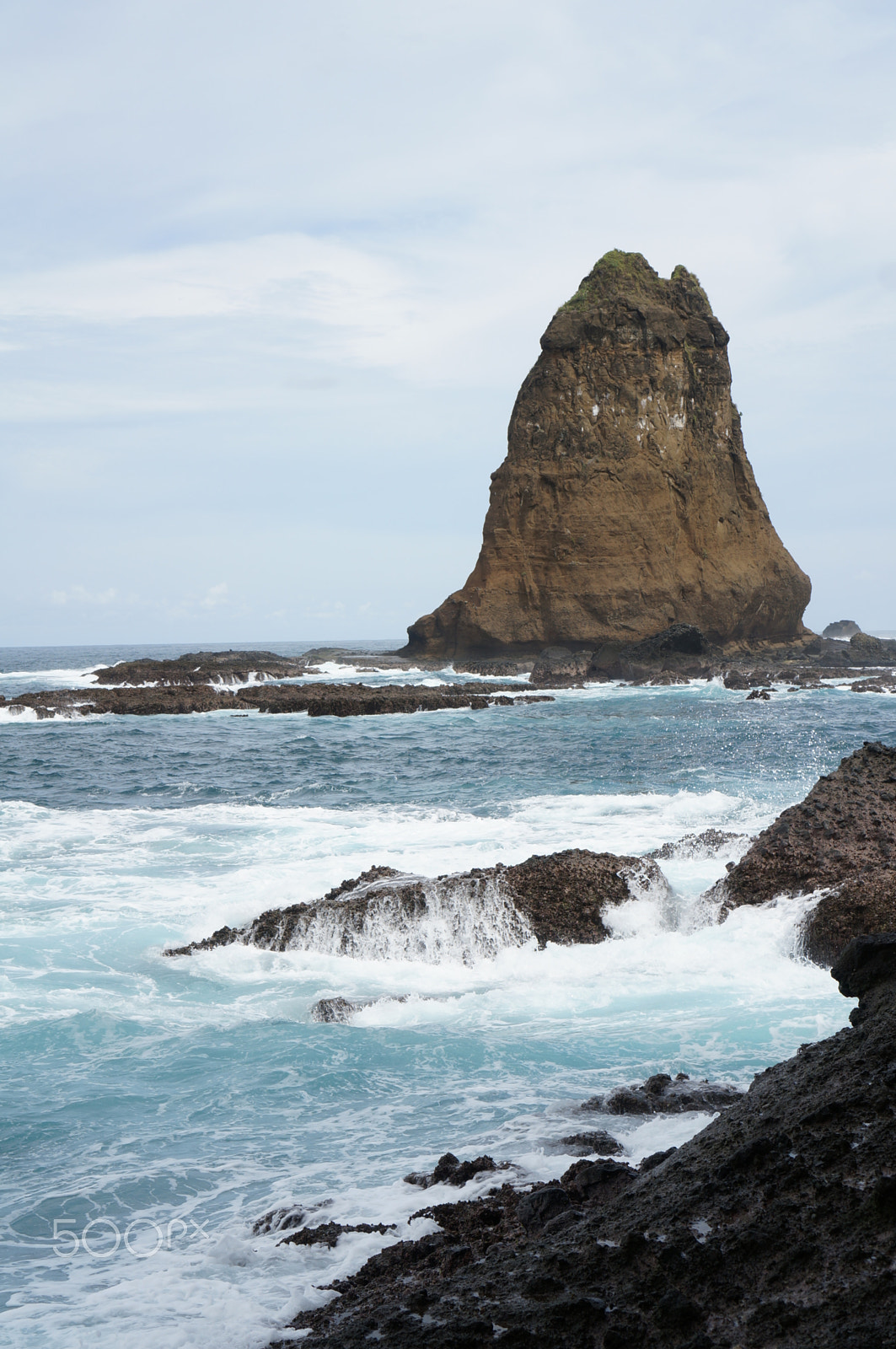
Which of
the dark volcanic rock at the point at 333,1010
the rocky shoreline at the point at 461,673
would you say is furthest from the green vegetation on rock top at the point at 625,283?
the dark volcanic rock at the point at 333,1010

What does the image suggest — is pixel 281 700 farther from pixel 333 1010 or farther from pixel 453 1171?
pixel 453 1171

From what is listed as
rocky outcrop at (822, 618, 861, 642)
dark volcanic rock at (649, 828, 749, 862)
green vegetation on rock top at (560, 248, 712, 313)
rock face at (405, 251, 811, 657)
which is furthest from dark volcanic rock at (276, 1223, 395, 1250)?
rocky outcrop at (822, 618, 861, 642)

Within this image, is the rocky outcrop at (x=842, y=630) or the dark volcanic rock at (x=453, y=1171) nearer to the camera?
the dark volcanic rock at (x=453, y=1171)

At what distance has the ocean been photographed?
3.90 meters

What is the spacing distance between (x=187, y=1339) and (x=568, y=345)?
1990 inches

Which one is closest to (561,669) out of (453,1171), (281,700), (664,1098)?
(281,700)

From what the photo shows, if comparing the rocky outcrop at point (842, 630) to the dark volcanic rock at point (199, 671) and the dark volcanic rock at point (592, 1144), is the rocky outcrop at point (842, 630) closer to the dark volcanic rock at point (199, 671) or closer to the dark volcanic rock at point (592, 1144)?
the dark volcanic rock at point (199, 671)

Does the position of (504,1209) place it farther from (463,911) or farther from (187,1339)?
(463,911)

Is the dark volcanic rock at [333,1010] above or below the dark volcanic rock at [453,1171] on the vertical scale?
below

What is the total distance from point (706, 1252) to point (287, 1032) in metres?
4.56

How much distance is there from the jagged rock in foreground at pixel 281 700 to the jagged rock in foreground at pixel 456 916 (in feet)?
74.7

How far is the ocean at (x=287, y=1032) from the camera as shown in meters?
3.90

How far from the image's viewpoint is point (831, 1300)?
227cm

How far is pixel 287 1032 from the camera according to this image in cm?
668
